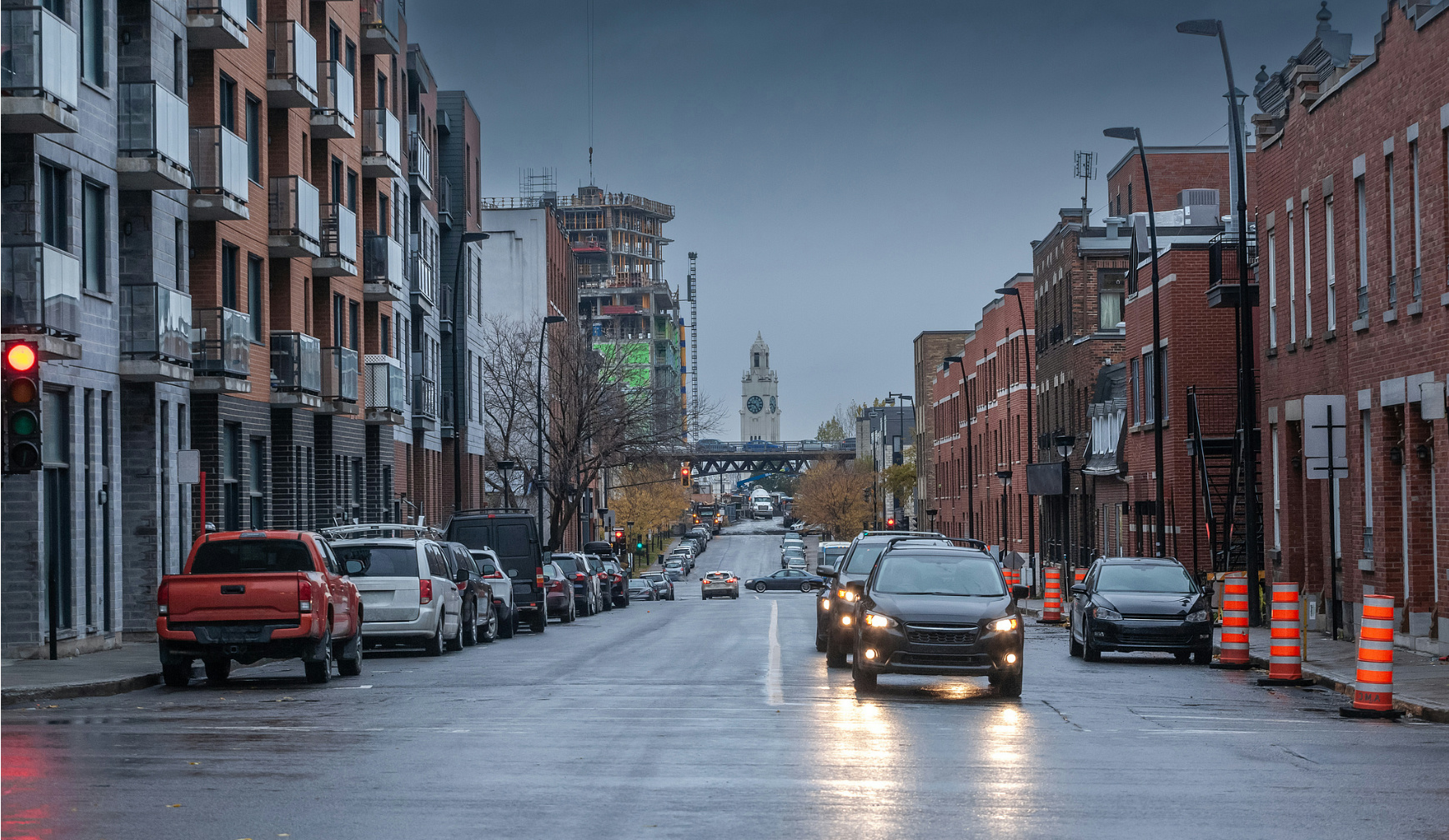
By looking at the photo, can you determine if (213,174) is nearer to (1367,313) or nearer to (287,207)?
(287,207)

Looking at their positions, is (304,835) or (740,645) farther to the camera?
(740,645)

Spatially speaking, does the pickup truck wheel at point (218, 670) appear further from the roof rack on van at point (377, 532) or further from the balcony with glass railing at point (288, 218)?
the balcony with glass railing at point (288, 218)

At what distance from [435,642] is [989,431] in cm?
5547

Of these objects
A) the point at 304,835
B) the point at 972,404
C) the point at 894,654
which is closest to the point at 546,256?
the point at 972,404

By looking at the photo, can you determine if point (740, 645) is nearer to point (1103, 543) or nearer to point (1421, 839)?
point (1421, 839)

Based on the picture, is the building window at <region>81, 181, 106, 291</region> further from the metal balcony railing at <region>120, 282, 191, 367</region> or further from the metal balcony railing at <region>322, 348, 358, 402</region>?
the metal balcony railing at <region>322, 348, 358, 402</region>

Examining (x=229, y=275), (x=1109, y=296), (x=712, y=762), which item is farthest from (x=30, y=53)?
(x=1109, y=296)

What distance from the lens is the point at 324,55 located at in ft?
139

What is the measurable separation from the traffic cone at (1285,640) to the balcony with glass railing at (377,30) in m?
32.1

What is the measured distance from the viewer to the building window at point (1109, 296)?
187 ft

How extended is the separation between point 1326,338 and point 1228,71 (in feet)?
16.0

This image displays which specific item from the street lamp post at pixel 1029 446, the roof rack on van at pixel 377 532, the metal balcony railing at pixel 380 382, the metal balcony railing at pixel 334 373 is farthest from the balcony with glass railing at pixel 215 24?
the street lamp post at pixel 1029 446

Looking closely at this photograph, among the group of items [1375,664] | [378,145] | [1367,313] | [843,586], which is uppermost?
[378,145]

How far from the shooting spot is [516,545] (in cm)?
3738
